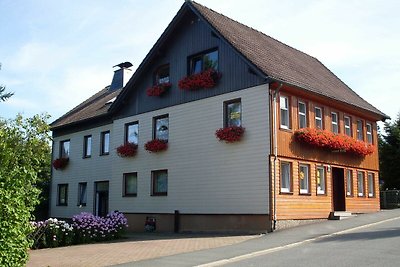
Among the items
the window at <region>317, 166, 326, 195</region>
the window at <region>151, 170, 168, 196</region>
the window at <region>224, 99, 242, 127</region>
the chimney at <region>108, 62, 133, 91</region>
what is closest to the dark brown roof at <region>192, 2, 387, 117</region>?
the window at <region>224, 99, 242, 127</region>

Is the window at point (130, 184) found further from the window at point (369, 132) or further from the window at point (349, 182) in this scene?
the window at point (369, 132)

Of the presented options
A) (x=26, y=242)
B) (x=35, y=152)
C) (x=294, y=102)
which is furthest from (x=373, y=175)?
(x=26, y=242)

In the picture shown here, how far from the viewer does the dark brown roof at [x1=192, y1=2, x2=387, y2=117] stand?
68.8 feet

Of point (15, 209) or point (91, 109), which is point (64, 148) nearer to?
point (91, 109)

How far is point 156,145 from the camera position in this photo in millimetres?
24234

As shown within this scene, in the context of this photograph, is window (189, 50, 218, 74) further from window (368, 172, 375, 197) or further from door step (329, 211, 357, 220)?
window (368, 172, 375, 197)

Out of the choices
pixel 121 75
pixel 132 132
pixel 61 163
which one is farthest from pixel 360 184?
pixel 61 163

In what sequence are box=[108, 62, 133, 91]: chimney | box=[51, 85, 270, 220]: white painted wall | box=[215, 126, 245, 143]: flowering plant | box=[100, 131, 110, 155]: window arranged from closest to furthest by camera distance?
box=[51, 85, 270, 220]: white painted wall < box=[215, 126, 245, 143]: flowering plant < box=[100, 131, 110, 155]: window < box=[108, 62, 133, 91]: chimney

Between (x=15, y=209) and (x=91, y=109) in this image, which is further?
(x=91, y=109)

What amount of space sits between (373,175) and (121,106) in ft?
46.4

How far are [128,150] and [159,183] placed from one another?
2.71m

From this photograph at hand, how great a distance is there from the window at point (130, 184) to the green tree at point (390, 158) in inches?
791

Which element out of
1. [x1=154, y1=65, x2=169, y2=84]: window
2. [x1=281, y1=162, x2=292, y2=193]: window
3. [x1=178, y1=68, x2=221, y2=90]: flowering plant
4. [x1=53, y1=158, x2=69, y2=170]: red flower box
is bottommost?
[x1=281, y1=162, x2=292, y2=193]: window

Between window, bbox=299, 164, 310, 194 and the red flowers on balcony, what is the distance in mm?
1114
